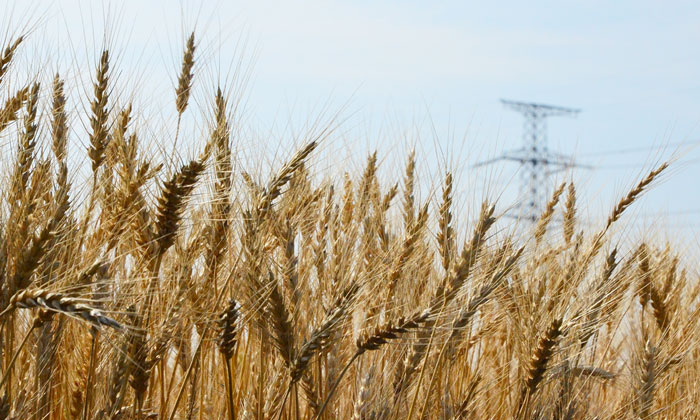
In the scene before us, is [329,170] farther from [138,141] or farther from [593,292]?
[593,292]

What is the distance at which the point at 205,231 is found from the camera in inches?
90.3

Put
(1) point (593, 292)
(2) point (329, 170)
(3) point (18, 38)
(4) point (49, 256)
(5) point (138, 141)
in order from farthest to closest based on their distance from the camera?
(2) point (329, 170) < (3) point (18, 38) < (1) point (593, 292) < (5) point (138, 141) < (4) point (49, 256)

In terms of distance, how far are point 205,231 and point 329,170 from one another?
802 millimetres

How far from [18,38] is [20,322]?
1018 mm

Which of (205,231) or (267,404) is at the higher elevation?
(205,231)

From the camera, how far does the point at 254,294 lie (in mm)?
2014

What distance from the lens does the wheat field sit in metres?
1.97

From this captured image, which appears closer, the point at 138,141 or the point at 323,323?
the point at 323,323

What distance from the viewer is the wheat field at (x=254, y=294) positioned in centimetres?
197

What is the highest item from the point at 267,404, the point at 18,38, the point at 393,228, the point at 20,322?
the point at 18,38

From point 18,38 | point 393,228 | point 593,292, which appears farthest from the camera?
point 393,228

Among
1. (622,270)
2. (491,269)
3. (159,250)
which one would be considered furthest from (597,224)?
(159,250)

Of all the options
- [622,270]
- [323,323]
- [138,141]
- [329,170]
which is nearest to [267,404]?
[323,323]

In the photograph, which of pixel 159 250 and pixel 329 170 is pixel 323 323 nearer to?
pixel 159 250
